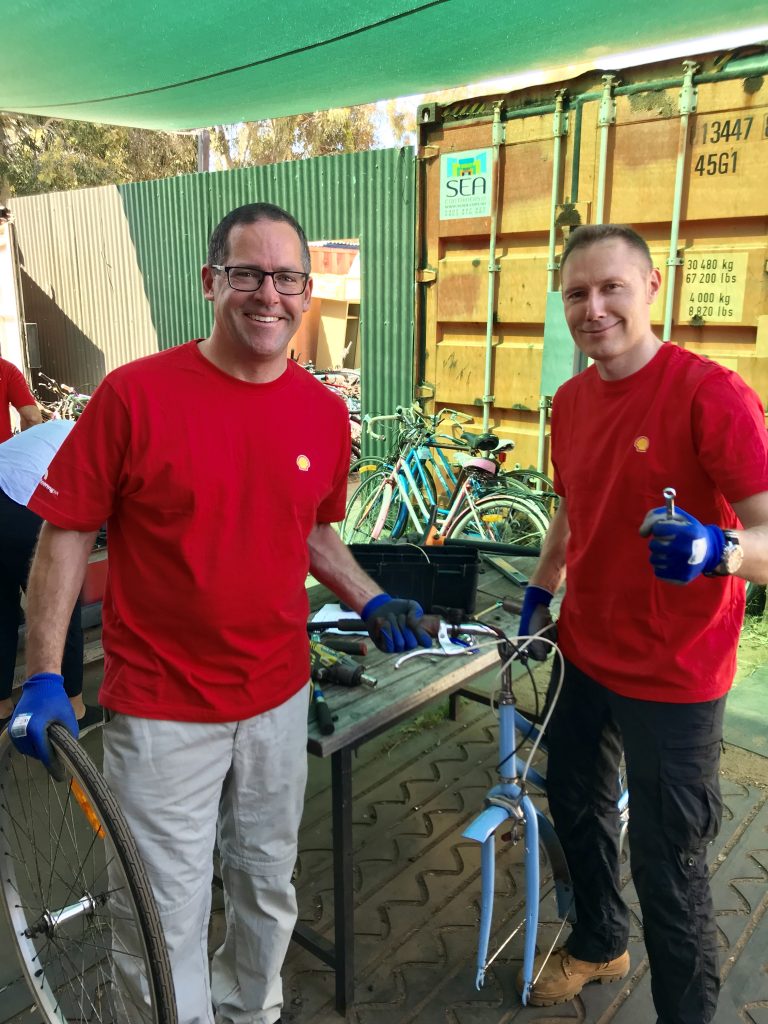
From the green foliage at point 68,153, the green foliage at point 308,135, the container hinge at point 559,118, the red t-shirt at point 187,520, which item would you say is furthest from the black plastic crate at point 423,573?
the green foliage at point 308,135

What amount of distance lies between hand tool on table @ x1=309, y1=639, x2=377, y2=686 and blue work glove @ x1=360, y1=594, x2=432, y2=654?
165 millimetres

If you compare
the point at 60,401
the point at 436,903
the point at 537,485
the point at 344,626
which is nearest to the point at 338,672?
the point at 344,626

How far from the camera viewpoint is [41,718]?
1630mm

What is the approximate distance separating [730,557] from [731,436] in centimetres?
30

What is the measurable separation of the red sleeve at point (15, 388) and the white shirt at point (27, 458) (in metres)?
1.70

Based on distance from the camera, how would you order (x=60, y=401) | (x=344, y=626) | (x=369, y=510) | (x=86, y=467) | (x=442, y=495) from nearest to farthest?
1. (x=86, y=467)
2. (x=344, y=626)
3. (x=442, y=495)
4. (x=369, y=510)
5. (x=60, y=401)

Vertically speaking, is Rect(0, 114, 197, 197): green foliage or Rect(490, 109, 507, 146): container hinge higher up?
Rect(0, 114, 197, 197): green foliage

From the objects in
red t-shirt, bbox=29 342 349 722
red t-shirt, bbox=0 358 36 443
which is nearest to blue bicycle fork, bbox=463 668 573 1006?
red t-shirt, bbox=29 342 349 722

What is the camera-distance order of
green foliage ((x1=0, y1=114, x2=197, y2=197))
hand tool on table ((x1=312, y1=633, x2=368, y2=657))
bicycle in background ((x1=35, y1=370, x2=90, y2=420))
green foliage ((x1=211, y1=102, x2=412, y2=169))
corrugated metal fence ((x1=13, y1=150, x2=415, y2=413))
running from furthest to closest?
green foliage ((x1=211, y1=102, x2=412, y2=169)), green foliage ((x1=0, y1=114, x2=197, y2=197)), bicycle in background ((x1=35, y1=370, x2=90, y2=420)), corrugated metal fence ((x1=13, y1=150, x2=415, y2=413)), hand tool on table ((x1=312, y1=633, x2=368, y2=657))

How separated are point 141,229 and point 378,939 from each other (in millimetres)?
9131

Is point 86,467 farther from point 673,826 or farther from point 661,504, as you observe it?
point 673,826

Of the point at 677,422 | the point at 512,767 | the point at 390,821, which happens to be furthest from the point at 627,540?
the point at 390,821

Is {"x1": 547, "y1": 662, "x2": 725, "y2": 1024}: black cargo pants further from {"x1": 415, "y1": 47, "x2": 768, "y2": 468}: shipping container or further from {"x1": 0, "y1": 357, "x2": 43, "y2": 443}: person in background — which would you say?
{"x1": 0, "y1": 357, "x2": 43, "y2": 443}: person in background

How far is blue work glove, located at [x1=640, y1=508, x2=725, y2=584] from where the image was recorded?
1.56m
